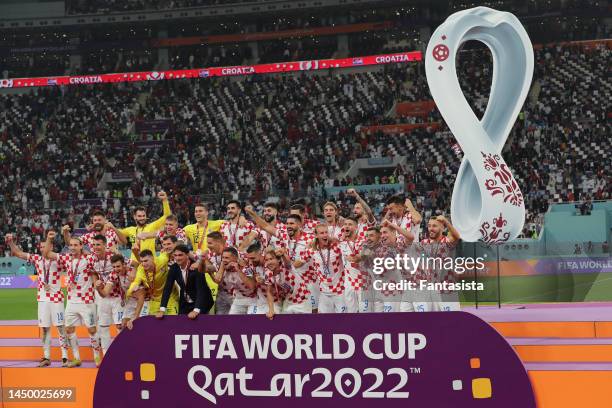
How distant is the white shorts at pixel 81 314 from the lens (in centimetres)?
1191

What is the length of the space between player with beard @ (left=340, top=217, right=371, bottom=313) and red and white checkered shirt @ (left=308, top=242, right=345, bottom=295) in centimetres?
16

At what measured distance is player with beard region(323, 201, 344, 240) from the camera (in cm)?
1194

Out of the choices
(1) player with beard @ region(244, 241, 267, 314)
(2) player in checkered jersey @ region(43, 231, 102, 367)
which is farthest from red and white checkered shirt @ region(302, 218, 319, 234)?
(2) player in checkered jersey @ region(43, 231, 102, 367)

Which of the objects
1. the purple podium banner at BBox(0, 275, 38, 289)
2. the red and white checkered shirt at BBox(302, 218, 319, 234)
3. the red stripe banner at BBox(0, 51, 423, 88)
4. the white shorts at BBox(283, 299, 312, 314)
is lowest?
the purple podium banner at BBox(0, 275, 38, 289)

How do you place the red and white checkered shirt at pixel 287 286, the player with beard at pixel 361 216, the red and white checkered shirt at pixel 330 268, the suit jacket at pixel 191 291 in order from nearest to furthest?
the suit jacket at pixel 191 291
the red and white checkered shirt at pixel 287 286
the red and white checkered shirt at pixel 330 268
the player with beard at pixel 361 216

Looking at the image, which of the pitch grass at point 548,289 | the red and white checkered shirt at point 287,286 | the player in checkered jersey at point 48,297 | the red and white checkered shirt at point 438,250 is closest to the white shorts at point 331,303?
the red and white checkered shirt at point 287,286

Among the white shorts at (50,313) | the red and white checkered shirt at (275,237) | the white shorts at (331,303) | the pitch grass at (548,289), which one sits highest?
the red and white checkered shirt at (275,237)

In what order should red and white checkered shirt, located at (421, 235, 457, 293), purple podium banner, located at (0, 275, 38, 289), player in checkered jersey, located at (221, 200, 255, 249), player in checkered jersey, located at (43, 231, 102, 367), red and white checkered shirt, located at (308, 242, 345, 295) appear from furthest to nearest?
purple podium banner, located at (0, 275, 38, 289) → player in checkered jersey, located at (221, 200, 255, 249) → player in checkered jersey, located at (43, 231, 102, 367) → red and white checkered shirt, located at (421, 235, 457, 293) → red and white checkered shirt, located at (308, 242, 345, 295)

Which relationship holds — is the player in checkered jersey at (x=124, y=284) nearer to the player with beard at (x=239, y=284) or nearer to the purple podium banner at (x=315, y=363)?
the player with beard at (x=239, y=284)

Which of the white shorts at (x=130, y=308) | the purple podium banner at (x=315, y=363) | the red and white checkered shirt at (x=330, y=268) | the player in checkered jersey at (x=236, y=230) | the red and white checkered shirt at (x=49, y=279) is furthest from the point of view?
the red and white checkered shirt at (x=49, y=279)

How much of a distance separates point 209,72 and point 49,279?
33.3 metres

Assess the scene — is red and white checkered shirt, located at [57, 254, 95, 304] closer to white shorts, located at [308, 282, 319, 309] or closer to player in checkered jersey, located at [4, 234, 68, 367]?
player in checkered jersey, located at [4, 234, 68, 367]

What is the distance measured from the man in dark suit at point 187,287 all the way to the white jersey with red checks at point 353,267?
7.89 ft

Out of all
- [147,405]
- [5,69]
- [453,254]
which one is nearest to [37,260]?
[147,405]
